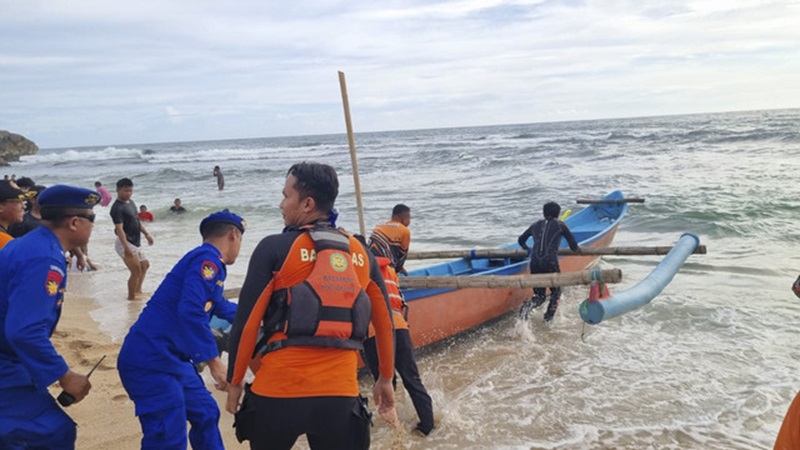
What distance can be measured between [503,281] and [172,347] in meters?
3.59

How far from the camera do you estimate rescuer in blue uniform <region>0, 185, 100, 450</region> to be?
2281mm

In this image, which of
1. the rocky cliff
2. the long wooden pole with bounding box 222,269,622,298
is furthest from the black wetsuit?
the rocky cliff

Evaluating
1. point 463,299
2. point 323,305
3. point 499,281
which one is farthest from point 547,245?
point 323,305

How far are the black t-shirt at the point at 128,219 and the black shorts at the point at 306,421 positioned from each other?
632 cm

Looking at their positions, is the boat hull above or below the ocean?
above

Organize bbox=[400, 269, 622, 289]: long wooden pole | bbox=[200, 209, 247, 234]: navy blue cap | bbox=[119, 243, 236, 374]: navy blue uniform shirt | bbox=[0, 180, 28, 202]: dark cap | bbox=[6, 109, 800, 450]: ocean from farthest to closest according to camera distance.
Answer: bbox=[400, 269, 622, 289]: long wooden pole → bbox=[6, 109, 800, 450]: ocean → bbox=[0, 180, 28, 202]: dark cap → bbox=[200, 209, 247, 234]: navy blue cap → bbox=[119, 243, 236, 374]: navy blue uniform shirt

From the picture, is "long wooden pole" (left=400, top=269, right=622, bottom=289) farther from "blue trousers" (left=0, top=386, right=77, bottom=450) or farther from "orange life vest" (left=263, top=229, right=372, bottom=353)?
"blue trousers" (left=0, top=386, right=77, bottom=450)

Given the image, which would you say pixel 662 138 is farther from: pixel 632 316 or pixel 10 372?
pixel 10 372

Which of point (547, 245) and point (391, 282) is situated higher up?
point (391, 282)

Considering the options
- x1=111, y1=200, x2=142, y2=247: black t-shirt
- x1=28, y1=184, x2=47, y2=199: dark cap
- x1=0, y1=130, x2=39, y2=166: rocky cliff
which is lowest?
x1=111, y1=200, x2=142, y2=247: black t-shirt

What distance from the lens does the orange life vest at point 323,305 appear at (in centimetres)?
220

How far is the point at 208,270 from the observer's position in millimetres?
2938

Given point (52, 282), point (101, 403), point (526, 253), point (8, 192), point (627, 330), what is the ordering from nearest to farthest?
point (52, 282), point (8, 192), point (101, 403), point (627, 330), point (526, 253)

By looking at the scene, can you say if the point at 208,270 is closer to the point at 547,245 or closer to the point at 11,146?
the point at 547,245
